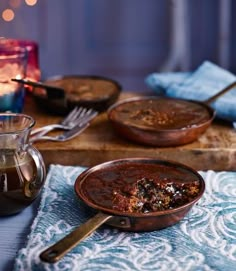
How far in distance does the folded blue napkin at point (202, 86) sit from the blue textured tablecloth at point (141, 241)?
0.32m

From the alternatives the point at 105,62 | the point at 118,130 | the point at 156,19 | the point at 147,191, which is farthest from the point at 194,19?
the point at 147,191

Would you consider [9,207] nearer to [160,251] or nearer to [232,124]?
[160,251]

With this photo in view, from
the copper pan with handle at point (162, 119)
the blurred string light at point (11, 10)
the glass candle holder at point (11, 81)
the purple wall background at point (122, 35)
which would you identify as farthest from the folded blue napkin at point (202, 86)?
the blurred string light at point (11, 10)

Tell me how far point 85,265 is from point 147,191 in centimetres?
17

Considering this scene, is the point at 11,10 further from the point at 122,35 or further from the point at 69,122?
the point at 69,122

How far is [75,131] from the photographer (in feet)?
3.76

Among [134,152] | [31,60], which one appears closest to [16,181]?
[134,152]

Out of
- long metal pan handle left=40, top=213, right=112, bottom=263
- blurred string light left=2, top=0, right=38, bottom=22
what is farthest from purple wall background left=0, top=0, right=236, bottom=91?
long metal pan handle left=40, top=213, right=112, bottom=263

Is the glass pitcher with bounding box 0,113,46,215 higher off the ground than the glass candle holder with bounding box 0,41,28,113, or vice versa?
the glass candle holder with bounding box 0,41,28,113

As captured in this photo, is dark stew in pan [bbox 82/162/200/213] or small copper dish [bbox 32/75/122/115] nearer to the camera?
dark stew in pan [bbox 82/162/200/213]

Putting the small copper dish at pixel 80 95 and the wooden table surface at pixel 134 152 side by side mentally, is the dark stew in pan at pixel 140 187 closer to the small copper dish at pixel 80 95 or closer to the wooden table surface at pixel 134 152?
the wooden table surface at pixel 134 152

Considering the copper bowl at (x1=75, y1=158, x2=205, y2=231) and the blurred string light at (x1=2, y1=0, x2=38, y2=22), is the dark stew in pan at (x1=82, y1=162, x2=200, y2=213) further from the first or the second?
the blurred string light at (x1=2, y1=0, x2=38, y2=22)

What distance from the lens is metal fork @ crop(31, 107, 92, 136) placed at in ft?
3.75

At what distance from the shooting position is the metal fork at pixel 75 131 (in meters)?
1.11
